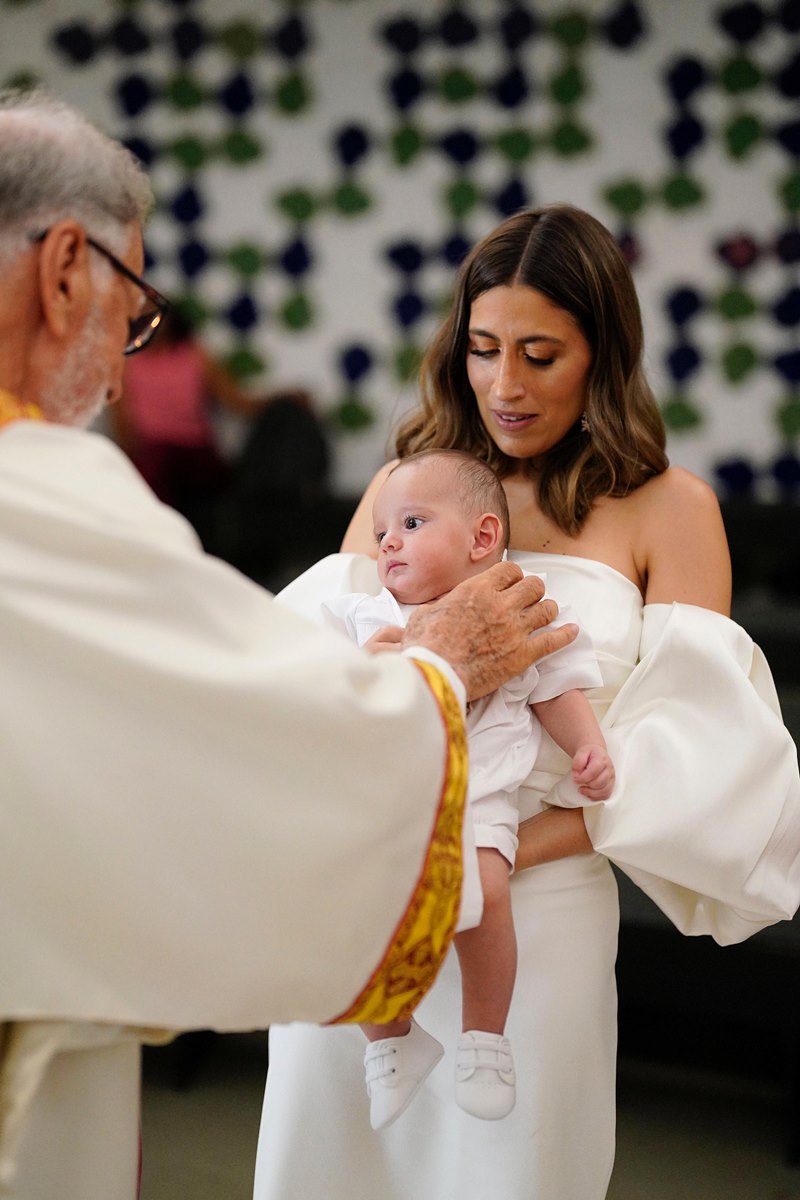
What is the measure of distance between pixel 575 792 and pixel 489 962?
0.33 m

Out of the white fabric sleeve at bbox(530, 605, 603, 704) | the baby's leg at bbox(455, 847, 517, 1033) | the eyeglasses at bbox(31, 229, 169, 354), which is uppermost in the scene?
the eyeglasses at bbox(31, 229, 169, 354)

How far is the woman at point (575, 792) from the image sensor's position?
2.03 m

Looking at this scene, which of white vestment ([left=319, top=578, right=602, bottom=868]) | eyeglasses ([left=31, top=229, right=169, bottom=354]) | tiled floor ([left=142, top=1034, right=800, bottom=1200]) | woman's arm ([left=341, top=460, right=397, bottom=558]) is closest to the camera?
eyeglasses ([left=31, top=229, right=169, bottom=354])

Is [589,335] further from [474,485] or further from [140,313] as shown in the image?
[140,313]

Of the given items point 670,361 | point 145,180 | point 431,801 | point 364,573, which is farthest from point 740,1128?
point 670,361

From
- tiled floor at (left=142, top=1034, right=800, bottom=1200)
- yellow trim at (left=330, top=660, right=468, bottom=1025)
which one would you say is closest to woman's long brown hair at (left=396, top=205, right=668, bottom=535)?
yellow trim at (left=330, top=660, right=468, bottom=1025)

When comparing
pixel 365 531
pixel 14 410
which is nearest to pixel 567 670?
pixel 365 531

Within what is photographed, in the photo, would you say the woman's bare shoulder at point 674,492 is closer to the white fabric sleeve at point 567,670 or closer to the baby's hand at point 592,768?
the white fabric sleeve at point 567,670

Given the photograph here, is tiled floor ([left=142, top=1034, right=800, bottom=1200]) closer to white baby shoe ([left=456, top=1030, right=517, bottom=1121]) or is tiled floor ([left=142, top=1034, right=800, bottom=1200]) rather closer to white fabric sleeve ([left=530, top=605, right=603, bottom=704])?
white baby shoe ([left=456, top=1030, right=517, bottom=1121])

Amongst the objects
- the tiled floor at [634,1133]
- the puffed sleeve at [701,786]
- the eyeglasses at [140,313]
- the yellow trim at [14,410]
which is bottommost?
the tiled floor at [634,1133]

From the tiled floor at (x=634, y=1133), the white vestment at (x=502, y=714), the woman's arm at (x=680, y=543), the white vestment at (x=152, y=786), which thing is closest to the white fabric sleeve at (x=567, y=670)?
Result: the white vestment at (x=502, y=714)

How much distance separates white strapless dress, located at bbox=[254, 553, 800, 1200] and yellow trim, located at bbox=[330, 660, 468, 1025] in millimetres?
554

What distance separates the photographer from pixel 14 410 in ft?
4.70

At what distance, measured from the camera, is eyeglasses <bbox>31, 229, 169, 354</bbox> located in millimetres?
1524
